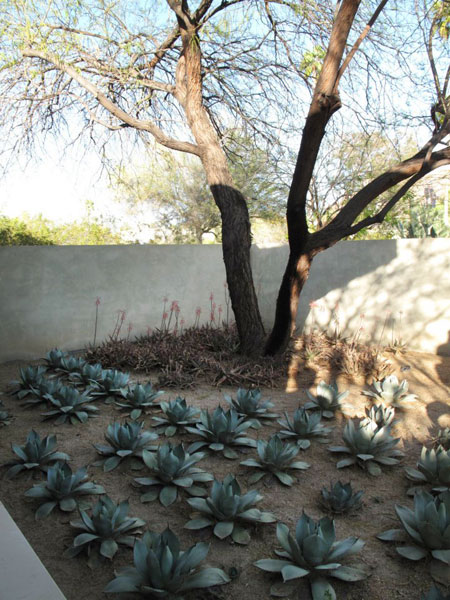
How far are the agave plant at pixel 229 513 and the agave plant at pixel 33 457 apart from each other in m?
1.06

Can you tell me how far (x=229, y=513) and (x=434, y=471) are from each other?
4.01 ft

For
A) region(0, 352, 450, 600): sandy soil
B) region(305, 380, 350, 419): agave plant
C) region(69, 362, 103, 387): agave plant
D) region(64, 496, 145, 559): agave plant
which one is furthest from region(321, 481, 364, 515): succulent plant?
region(69, 362, 103, 387): agave plant

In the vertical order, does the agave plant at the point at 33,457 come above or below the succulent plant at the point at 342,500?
above

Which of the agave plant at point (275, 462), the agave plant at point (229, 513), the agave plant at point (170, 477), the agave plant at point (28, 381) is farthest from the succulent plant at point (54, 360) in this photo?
the agave plant at point (229, 513)

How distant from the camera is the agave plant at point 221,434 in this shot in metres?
3.27

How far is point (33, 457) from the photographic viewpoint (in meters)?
3.00

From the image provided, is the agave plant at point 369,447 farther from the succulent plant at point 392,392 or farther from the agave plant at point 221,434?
the succulent plant at point 392,392

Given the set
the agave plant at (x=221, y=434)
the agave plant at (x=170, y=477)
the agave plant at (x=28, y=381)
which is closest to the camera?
the agave plant at (x=170, y=477)

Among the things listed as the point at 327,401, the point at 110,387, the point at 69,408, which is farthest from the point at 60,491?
the point at 327,401

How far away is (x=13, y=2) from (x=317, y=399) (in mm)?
4579

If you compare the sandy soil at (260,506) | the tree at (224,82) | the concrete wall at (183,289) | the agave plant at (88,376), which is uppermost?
the tree at (224,82)

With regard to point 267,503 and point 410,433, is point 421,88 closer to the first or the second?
point 410,433

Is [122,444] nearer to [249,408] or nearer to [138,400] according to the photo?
[138,400]

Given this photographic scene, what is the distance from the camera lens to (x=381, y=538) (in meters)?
2.35
